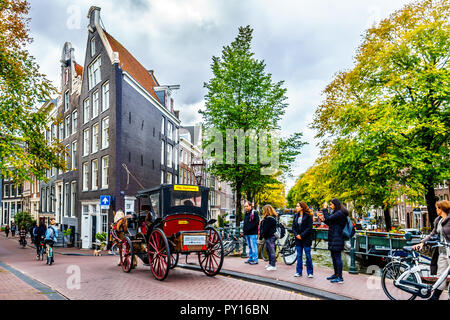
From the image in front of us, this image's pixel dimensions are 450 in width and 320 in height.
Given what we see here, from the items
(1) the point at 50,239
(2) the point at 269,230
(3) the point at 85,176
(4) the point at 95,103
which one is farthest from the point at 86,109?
(2) the point at 269,230

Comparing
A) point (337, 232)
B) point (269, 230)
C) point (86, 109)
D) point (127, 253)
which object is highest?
point (86, 109)

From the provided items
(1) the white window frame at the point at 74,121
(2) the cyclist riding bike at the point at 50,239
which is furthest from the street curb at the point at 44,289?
(1) the white window frame at the point at 74,121

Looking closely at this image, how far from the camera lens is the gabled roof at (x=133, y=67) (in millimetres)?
28792

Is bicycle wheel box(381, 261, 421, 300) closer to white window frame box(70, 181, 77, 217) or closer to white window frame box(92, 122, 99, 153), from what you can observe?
white window frame box(92, 122, 99, 153)

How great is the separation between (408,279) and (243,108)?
1526 centimetres

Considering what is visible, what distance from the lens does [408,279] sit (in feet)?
20.5

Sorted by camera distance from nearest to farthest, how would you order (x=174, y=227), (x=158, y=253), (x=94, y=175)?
(x=158, y=253), (x=174, y=227), (x=94, y=175)

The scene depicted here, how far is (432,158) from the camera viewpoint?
16.1 meters

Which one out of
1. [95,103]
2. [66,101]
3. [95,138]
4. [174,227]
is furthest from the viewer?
[66,101]

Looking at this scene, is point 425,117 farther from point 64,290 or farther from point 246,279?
point 64,290

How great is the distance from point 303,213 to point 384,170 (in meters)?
10.6

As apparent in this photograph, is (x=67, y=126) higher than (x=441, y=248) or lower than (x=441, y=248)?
higher

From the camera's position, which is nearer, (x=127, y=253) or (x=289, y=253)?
(x=127, y=253)

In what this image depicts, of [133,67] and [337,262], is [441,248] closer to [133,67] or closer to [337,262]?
[337,262]
